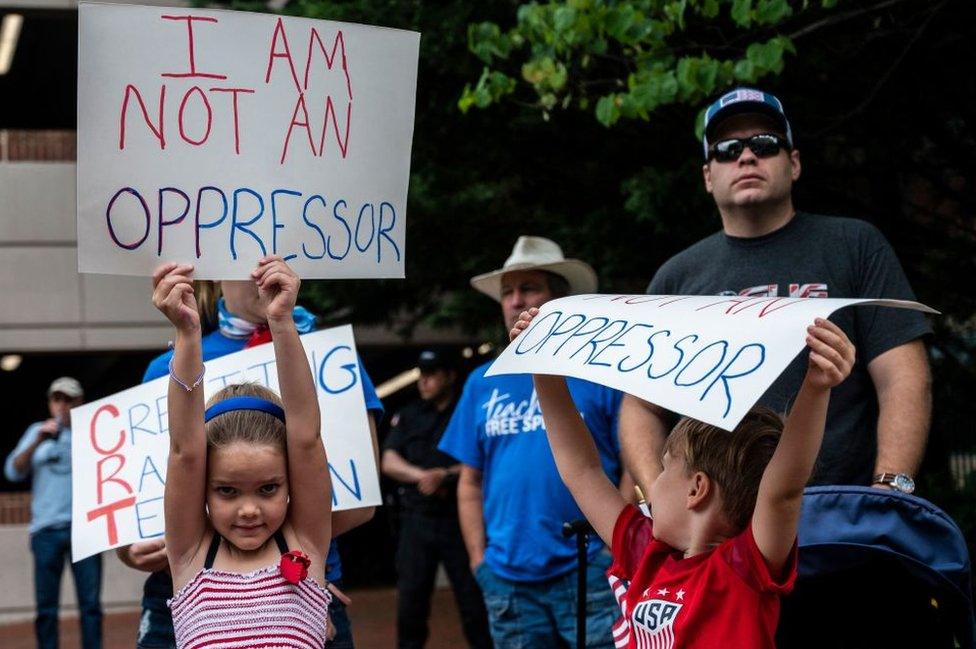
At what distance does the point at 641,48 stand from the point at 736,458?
11.7ft

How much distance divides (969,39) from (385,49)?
172 inches

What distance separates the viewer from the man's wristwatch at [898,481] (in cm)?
338

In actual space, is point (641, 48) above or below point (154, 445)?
above

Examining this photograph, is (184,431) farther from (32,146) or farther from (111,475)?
(32,146)

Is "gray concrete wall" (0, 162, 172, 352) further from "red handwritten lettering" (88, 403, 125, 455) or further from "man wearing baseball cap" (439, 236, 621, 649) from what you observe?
"red handwritten lettering" (88, 403, 125, 455)

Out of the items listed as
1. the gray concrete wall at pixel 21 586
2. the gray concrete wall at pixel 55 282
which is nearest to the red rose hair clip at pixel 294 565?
the gray concrete wall at pixel 21 586

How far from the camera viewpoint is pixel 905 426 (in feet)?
11.4

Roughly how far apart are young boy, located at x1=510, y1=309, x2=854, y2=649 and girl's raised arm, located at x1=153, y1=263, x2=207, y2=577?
2.64 ft

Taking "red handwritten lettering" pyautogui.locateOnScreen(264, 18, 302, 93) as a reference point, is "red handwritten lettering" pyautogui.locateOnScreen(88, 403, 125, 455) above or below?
below

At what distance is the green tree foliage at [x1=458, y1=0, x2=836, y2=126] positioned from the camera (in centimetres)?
526

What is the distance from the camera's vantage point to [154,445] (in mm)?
3912

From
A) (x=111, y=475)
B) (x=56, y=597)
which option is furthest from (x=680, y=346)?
(x=56, y=597)

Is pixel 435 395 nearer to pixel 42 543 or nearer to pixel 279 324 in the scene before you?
pixel 42 543

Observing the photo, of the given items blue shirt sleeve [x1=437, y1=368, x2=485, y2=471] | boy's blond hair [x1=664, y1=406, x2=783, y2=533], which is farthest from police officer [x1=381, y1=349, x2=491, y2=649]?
boy's blond hair [x1=664, y1=406, x2=783, y2=533]
